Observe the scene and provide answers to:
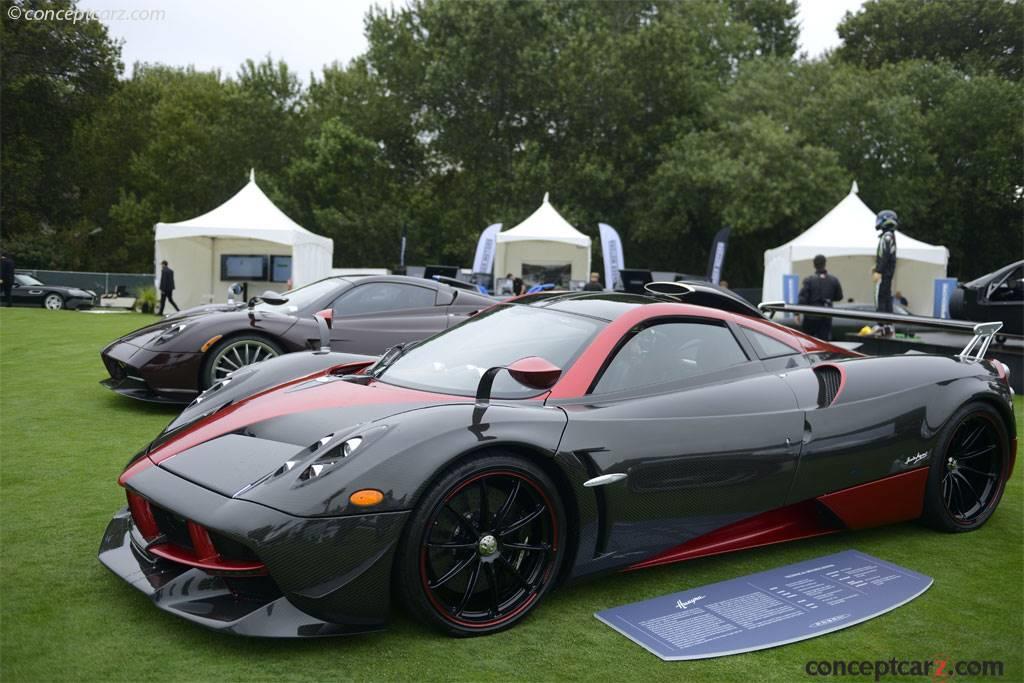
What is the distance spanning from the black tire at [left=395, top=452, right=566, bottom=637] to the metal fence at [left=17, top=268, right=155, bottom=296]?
26221 millimetres

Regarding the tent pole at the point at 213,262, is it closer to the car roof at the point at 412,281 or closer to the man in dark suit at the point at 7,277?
the man in dark suit at the point at 7,277

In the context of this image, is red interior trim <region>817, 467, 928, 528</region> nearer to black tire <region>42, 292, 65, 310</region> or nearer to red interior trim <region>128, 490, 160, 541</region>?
red interior trim <region>128, 490, 160, 541</region>

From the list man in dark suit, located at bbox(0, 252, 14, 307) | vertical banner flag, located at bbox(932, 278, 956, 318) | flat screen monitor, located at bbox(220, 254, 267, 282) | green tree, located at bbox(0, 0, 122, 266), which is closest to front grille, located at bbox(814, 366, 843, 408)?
vertical banner flag, located at bbox(932, 278, 956, 318)

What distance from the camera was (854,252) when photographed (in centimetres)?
1983

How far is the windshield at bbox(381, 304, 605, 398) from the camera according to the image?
3.42 metres

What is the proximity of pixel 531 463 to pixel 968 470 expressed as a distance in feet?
8.88

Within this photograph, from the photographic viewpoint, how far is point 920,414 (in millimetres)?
4031

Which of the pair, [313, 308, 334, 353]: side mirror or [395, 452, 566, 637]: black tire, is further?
[313, 308, 334, 353]: side mirror

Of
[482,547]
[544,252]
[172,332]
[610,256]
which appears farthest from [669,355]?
[544,252]

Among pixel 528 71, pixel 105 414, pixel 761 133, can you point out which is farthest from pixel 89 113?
pixel 105 414

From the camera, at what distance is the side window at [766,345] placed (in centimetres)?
394

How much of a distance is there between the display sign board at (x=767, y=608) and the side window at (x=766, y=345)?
37.2 inches

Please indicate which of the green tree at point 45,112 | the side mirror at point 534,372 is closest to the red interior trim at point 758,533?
the side mirror at point 534,372

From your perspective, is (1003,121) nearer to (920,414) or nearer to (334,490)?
(920,414)
